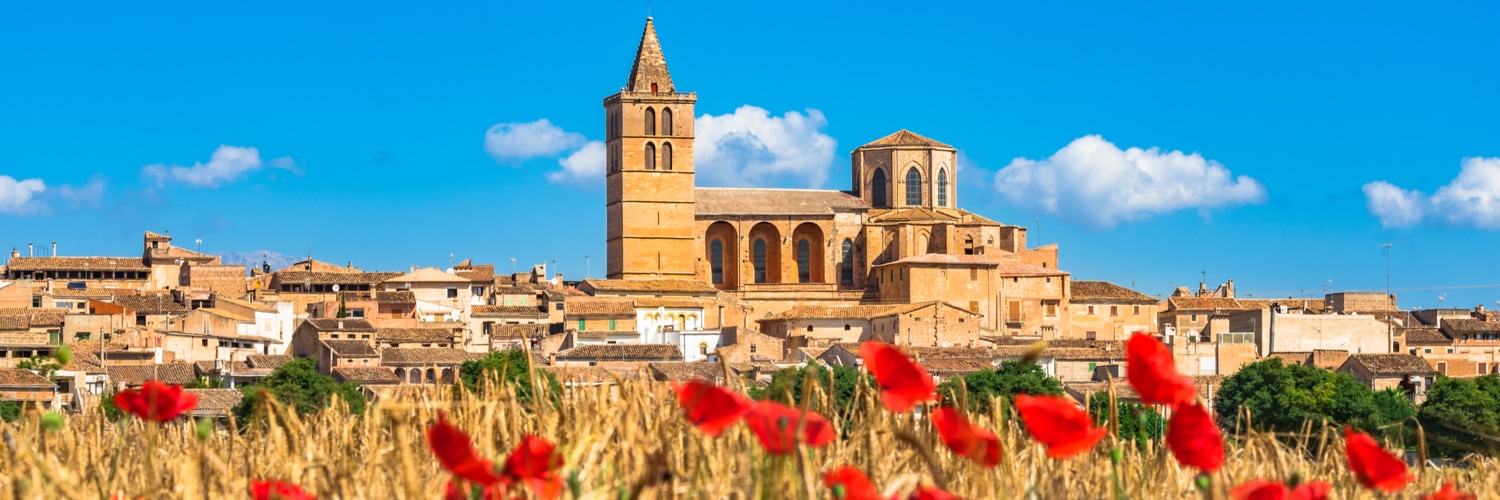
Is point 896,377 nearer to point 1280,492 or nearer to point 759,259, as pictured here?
point 1280,492

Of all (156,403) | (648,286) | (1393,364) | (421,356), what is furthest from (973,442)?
(648,286)

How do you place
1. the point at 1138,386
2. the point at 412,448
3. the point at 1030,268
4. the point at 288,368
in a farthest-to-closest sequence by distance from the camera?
the point at 1030,268, the point at 288,368, the point at 412,448, the point at 1138,386

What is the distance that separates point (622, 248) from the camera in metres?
66.0

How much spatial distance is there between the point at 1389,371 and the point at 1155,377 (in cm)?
4768

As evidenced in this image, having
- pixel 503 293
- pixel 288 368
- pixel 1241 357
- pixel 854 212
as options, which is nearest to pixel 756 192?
pixel 854 212

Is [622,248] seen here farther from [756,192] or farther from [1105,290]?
[1105,290]

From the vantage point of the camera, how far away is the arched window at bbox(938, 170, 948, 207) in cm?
7050

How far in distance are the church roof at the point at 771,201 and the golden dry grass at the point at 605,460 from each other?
62410 mm

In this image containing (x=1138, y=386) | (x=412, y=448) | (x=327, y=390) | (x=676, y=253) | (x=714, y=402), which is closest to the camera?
(x=714, y=402)

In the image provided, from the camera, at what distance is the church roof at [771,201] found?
67875mm

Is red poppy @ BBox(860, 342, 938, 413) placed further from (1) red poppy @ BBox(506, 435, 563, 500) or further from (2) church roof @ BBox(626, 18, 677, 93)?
(2) church roof @ BBox(626, 18, 677, 93)

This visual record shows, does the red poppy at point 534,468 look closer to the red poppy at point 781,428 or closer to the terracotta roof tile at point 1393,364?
the red poppy at point 781,428

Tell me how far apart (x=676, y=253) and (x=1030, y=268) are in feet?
39.5

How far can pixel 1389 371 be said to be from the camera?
48.5 meters
